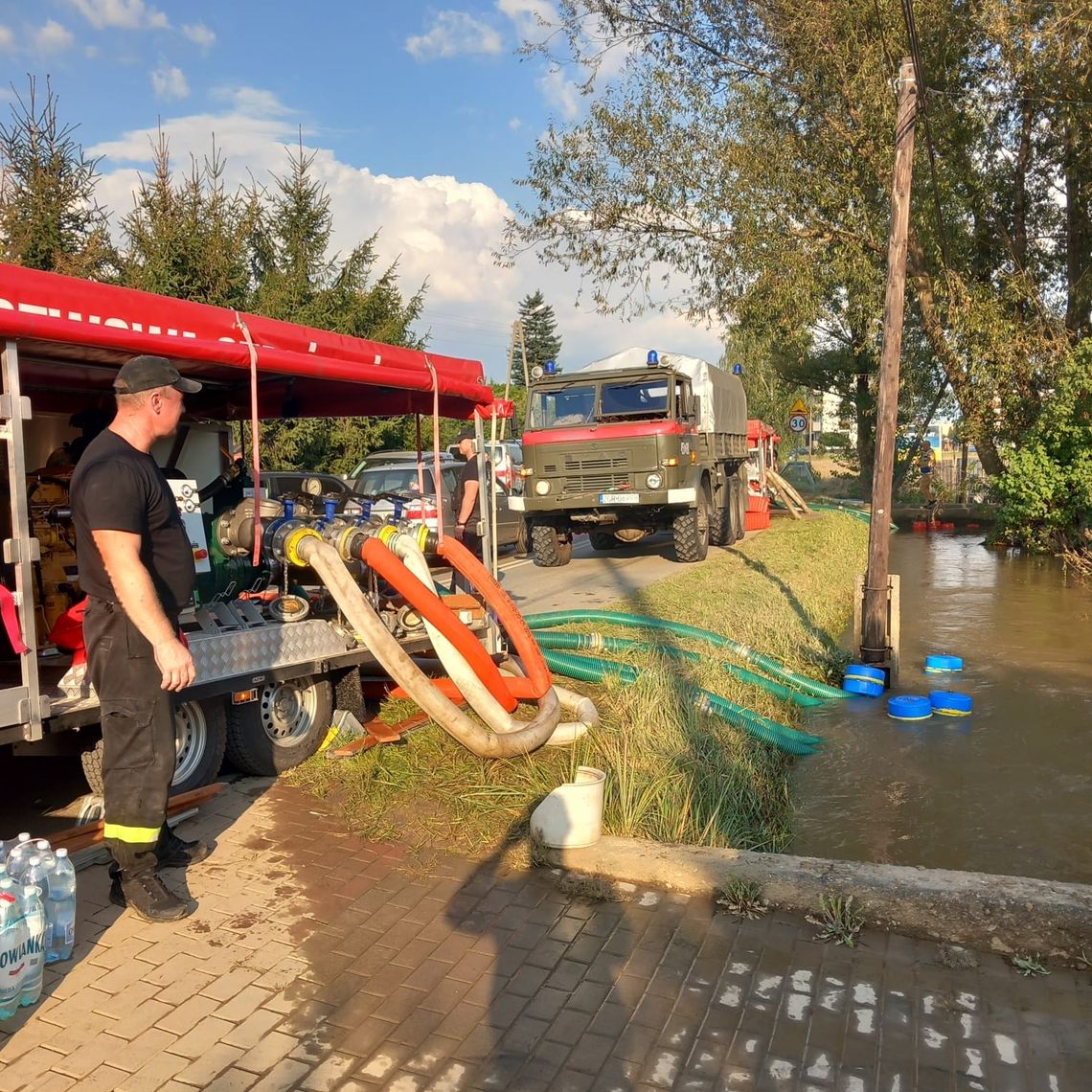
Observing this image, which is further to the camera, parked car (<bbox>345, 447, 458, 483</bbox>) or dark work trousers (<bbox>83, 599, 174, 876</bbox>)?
parked car (<bbox>345, 447, 458, 483</bbox>)

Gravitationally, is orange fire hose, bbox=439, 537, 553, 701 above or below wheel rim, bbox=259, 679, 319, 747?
above

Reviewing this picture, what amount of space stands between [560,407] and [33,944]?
476 inches

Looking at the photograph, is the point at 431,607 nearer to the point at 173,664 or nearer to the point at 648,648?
the point at 173,664

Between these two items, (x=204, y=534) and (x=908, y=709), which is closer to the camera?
(x=204, y=534)

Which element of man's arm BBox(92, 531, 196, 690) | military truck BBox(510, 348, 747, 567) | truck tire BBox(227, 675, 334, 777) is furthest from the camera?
military truck BBox(510, 348, 747, 567)

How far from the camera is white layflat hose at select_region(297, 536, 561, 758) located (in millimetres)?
5141

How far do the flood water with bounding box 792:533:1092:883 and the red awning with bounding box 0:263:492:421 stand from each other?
366 cm

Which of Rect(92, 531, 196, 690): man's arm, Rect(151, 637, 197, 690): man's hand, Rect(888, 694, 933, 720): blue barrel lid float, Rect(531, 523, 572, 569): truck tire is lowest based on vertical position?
Rect(888, 694, 933, 720): blue barrel lid float

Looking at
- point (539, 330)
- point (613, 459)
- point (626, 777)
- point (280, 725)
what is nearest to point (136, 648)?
point (280, 725)

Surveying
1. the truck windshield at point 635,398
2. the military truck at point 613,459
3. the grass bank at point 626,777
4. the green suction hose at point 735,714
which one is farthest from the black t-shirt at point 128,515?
the truck windshield at point 635,398

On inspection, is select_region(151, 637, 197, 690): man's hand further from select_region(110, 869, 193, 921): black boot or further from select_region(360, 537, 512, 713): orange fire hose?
select_region(360, 537, 512, 713): orange fire hose

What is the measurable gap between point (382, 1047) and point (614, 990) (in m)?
0.82

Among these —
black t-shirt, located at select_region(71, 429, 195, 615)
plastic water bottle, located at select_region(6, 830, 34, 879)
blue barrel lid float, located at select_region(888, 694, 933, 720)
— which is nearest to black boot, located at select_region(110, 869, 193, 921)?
plastic water bottle, located at select_region(6, 830, 34, 879)

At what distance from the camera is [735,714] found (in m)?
6.91
